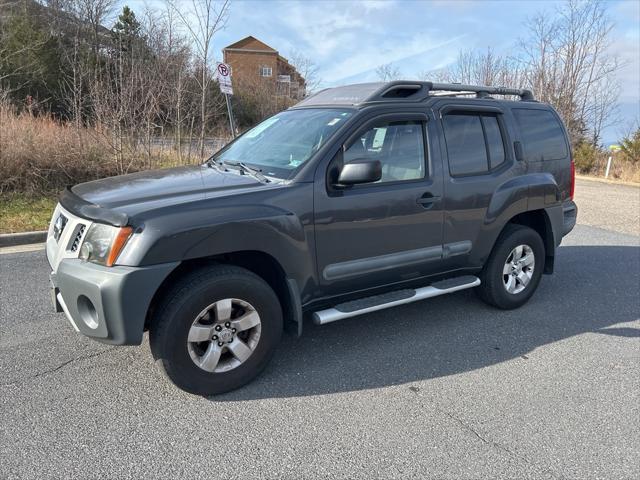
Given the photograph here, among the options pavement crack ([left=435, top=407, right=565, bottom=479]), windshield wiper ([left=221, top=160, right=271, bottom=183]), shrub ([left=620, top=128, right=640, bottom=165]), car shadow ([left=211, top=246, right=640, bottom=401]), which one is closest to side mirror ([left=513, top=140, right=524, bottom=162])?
car shadow ([left=211, top=246, right=640, bottom=401])

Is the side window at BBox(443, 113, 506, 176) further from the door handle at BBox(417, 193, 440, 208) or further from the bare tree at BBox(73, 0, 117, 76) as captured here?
the bare tree at BBox(73, 0, 117, 76)

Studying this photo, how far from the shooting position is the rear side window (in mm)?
4551

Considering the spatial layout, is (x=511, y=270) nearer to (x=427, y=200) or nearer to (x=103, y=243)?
(x=427, y=200)

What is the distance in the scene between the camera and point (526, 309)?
4.66m

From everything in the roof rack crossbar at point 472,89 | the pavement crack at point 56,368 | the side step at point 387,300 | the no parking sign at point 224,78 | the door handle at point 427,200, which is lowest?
the pavement crack at point 56,368

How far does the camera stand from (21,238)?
21.7 feet

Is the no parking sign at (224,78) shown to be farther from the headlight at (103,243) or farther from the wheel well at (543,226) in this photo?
the headlight at (103,243)

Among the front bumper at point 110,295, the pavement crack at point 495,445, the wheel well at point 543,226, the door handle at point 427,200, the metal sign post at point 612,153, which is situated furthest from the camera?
the metal sign post at point 612,153

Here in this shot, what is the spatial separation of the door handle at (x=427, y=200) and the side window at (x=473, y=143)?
333mm

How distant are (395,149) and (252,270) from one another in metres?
1.45

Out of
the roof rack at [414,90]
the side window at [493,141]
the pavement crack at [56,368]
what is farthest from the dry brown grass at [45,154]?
the side window at [493,141]

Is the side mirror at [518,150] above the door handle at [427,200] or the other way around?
above

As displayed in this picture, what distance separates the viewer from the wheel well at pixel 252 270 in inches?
116

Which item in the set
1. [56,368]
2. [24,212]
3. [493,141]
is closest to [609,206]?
[493,141]
